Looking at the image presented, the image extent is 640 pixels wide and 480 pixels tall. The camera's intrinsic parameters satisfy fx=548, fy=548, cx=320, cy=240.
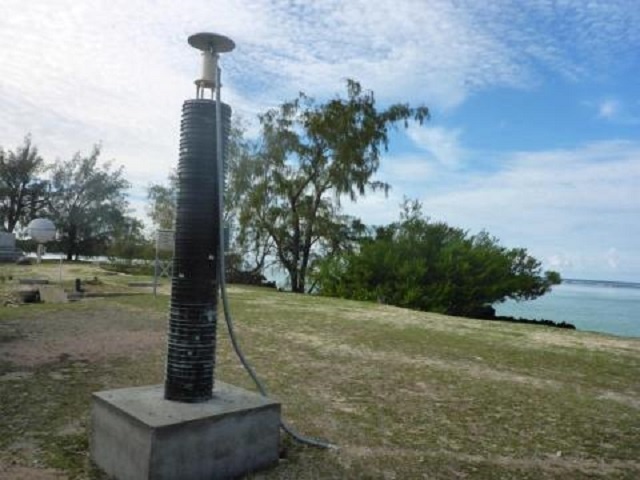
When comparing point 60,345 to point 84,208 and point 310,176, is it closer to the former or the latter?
point 310,176

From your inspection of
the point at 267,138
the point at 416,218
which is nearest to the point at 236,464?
the point at 416,218

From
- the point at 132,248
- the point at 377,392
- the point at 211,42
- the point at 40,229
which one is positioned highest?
the point at 211,42

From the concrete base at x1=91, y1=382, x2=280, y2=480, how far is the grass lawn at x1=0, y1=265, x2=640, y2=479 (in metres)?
0.16

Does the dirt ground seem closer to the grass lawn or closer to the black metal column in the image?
the grass lawn

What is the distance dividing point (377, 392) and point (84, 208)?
34989mm

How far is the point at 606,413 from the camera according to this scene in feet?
15.3

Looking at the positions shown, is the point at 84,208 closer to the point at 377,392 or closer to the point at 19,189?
the point at 19,189

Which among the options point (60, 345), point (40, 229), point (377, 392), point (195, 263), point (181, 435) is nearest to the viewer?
point (181, 435)

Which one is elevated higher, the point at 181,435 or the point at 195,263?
the point at 195,263

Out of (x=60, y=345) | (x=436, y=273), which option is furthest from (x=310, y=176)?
(x=60, y=345)

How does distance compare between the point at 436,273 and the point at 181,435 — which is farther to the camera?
the point at 436,273

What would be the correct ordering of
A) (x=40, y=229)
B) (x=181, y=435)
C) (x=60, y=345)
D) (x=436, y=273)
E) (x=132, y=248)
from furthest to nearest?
(x=132, y=248) < (x=40, y=229) < (x=436, y=273) < (x=60, y=345) < (x=181, y=435)

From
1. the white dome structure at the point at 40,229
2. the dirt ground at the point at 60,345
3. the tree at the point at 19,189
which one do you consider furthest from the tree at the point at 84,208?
the dirt ground at the point at 60,345

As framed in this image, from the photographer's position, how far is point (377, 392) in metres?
4.91
